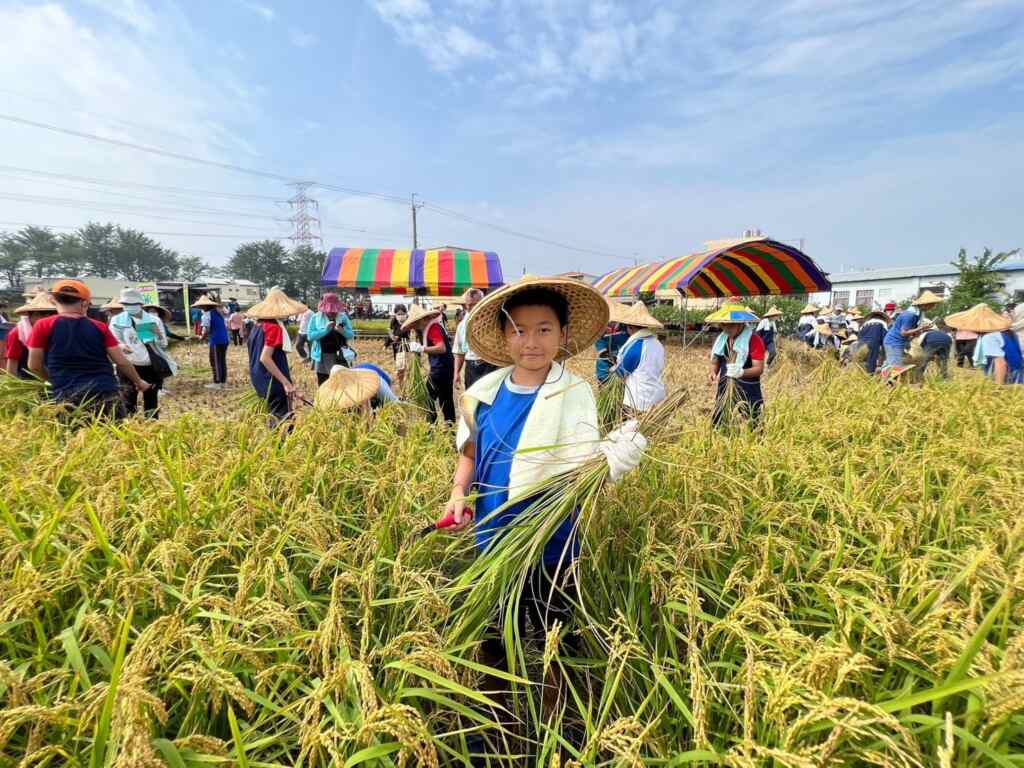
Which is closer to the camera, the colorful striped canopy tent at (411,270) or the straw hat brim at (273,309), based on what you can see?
the straw hat brim at (273,309)

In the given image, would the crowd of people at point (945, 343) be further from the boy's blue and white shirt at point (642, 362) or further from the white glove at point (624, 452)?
the white glove at point (624, 452)

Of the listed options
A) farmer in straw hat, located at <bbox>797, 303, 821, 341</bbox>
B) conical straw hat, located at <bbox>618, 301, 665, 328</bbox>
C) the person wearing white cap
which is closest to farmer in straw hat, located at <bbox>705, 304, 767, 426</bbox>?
conical straw hat, located at <bbox>618, 301, 665, 328</bbox>

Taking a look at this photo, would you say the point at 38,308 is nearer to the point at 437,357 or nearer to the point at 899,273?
the point at 437,357

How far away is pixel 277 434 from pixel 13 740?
1.49 metres

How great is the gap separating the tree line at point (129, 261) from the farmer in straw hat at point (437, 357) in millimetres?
60975

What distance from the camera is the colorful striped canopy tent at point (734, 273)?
18.5 ft

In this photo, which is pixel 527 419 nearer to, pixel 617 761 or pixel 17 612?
pixel 617 761

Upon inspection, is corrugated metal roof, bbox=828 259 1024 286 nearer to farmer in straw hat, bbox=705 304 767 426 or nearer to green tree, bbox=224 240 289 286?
farmer in straw hat, bbox=705 304 767 426

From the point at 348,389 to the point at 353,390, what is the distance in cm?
4

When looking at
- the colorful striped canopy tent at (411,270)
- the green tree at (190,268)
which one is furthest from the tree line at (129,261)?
the colorful striped canopy tent at (411,270)

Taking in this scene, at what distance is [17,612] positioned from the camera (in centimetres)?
106

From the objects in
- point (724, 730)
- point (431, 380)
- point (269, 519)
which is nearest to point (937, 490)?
point (724, 730)

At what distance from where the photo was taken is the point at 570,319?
1961 millimetres

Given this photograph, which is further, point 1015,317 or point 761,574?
point 1015,317
